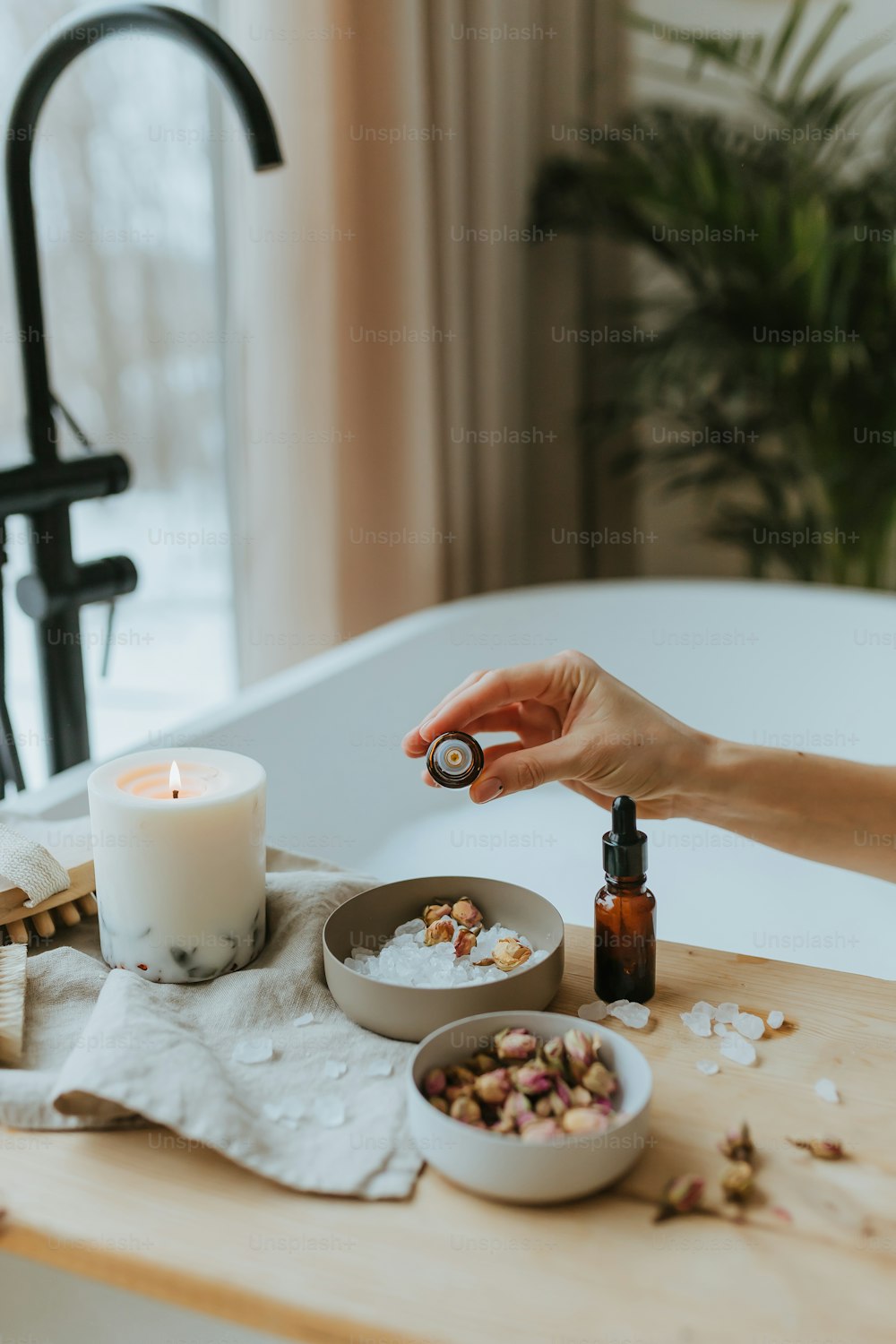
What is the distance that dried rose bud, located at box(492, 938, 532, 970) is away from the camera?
646mm

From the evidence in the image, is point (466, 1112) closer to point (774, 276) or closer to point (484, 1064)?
point (484, 1064)

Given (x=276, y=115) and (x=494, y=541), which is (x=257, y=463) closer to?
(x=276, y=115)

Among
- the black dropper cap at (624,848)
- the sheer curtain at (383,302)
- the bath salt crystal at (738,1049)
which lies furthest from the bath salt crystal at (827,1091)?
the sheer curtain at (383,302)

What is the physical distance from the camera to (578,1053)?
0.55 m

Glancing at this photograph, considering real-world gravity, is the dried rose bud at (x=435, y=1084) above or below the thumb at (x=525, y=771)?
below

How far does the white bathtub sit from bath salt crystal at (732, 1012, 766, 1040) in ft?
2.25

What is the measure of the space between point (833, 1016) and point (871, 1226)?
0.55ft

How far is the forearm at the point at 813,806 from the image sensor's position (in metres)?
0.88

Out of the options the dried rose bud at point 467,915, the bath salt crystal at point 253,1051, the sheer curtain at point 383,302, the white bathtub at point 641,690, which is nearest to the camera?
the bath salt crystal at point 253,1051

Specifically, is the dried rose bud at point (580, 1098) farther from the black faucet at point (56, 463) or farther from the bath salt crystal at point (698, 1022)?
the black faucet at point (56, 463)

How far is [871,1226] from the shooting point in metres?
0.49

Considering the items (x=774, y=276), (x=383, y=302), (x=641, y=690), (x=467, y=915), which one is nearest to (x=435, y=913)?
(x=467, y=915)

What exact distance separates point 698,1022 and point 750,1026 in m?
0.03

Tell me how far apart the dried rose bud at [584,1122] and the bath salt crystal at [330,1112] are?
0.34ft
